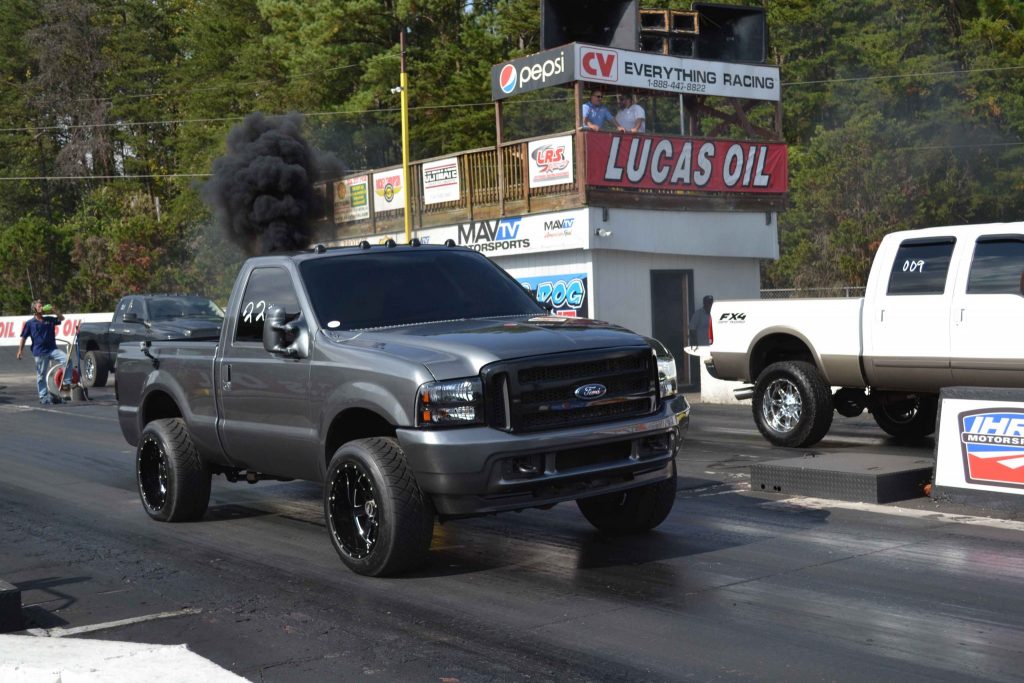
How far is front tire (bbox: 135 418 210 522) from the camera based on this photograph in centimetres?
923

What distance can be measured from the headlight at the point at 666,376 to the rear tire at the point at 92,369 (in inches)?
875

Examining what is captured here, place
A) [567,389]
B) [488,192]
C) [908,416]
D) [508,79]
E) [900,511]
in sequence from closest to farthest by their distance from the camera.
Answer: [567,389], [900,511], [908,416], [508,79], [488,192]

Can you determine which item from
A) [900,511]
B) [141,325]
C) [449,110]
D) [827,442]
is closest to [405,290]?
[900,511]

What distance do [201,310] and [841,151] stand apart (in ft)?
93.6

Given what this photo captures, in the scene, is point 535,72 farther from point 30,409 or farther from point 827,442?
point 827,442

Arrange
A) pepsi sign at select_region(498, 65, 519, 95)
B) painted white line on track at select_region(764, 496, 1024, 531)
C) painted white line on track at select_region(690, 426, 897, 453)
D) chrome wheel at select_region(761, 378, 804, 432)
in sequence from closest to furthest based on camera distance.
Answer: painted white line on track at select_region(764, 496, 1024, 531) < chrome wheel at select_region(761, 378, 804, 432) < painted white line on track at select_region(690, 426, 897, 453) < pepsi sign at select_region(498, 65, 519, 95)

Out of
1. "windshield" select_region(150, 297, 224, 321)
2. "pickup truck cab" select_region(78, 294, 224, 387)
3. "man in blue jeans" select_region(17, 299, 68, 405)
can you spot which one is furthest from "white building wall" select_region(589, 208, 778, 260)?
"man in blue jeans" select_region(17, 299, 68, 405)

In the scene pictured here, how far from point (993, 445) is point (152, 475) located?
650 cm

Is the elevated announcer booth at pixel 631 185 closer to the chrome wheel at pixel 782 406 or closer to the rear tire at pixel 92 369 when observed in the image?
the rear tire at pixel 92 369

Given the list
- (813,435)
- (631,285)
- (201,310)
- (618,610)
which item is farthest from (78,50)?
(618,610)

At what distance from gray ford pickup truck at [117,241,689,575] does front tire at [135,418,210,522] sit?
0.02 meters

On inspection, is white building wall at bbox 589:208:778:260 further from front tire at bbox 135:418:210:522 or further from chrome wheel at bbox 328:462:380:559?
chrome wheel at bbox 328:462:380:559

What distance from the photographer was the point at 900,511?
29.2 feet

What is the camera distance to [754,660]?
5.40 m
